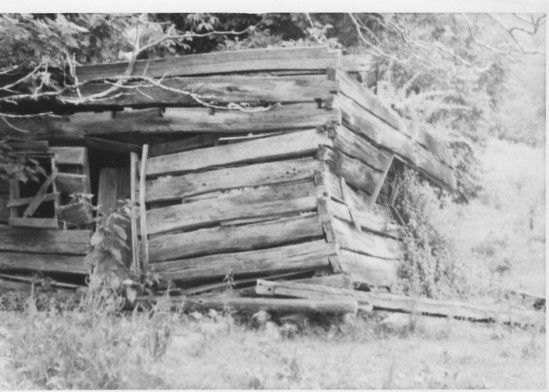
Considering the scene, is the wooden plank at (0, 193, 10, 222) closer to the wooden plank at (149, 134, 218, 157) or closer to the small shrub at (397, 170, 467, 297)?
the wooden plank at (149, 134, 218, 157)

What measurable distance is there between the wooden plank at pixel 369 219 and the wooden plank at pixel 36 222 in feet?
11.3

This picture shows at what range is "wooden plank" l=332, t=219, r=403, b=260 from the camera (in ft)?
21.6

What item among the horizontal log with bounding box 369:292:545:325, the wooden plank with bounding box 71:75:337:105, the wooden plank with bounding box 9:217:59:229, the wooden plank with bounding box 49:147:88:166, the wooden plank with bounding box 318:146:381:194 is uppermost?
the wooden plank with bounding box 71:75:337:105

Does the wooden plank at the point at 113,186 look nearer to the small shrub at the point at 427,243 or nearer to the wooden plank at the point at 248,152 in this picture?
the wooden plank at the point at 248,152

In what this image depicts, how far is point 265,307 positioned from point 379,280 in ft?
5.52

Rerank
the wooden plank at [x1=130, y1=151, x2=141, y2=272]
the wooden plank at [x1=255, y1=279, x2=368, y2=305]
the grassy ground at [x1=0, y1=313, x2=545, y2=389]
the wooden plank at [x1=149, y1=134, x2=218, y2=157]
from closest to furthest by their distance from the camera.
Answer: the grassy ground at [x1=0, y1=313, x2=545, y2=389] → the wooden plank at [x1=255, y1=279, x2=368, y2=305] → the wooden plank at [x1=149, y1=134, x2=218, y2=157] → the wooden plank at [x1=130, y1=151, x2=141, y2=272]

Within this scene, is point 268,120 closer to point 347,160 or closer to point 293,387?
point 347,160

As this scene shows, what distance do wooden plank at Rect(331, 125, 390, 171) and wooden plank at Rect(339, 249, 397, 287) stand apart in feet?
3.64

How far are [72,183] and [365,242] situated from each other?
359cm

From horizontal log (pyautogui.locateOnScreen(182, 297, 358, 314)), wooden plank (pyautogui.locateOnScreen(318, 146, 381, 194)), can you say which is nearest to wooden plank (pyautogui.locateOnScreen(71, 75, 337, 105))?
wooden plank (pyautogui.locateOnScreen(318, 146, 381, 194))

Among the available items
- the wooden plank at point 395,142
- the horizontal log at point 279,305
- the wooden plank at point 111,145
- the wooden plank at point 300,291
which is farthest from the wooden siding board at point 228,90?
the horizontal log at point 279,305

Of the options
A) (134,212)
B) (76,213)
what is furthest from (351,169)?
(76,213)

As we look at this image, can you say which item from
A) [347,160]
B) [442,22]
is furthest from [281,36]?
[347,160]

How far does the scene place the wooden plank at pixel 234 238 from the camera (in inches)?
253
